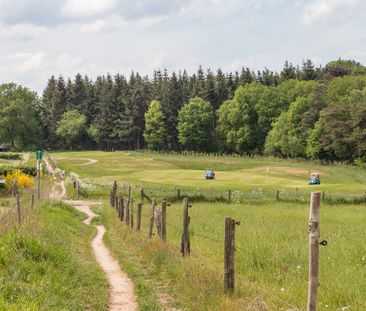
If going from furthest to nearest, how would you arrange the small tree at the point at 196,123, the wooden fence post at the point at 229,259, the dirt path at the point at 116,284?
the small tree at the point at 196,123
the dirt path at the point at 116,284
the wooden fence post at the point at 229,259

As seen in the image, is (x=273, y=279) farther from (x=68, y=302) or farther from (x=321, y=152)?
(x=321, y=152)

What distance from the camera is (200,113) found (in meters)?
123

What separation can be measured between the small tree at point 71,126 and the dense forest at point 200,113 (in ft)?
0.89

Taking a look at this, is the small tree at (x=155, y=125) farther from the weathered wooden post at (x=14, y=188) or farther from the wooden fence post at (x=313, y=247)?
the wooden fence post at (x=313, y=247)

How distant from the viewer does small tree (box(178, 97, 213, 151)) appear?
123062 mm

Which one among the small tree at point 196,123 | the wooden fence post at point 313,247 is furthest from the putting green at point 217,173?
the wooden fence post at point 313,247

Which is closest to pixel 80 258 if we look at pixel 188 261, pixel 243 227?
pixel 188 261

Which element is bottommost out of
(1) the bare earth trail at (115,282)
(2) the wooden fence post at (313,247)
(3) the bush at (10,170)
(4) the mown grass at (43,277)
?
(3) the bush at (10,170)

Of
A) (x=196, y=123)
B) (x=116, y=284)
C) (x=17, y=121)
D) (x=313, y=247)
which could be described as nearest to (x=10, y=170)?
(x=116, y=284)

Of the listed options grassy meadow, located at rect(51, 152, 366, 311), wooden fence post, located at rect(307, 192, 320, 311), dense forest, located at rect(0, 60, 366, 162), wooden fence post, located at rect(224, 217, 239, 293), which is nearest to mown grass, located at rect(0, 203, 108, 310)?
grassy meadow, located at rect(51, 152, 366, 311)

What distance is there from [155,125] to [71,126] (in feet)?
76.5

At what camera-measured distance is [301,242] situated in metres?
17.4

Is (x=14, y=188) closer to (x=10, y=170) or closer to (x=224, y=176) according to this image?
(x=10, y=170)

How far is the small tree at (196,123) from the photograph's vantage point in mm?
123062
